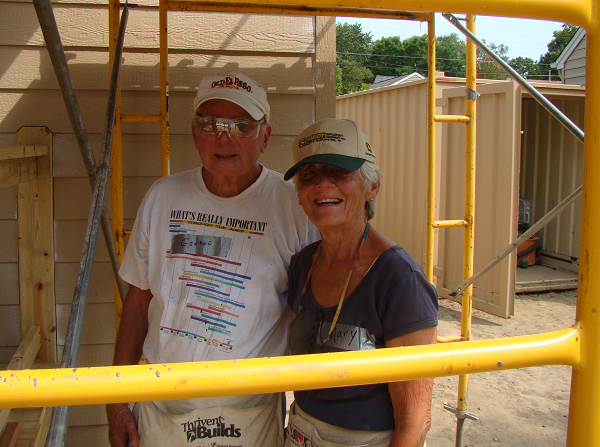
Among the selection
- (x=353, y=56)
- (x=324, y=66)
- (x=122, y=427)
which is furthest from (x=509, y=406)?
(x=353, y=56)

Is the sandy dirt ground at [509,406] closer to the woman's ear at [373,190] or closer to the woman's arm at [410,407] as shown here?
the woman's arm at [410,407]

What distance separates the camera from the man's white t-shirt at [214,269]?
1574 mm

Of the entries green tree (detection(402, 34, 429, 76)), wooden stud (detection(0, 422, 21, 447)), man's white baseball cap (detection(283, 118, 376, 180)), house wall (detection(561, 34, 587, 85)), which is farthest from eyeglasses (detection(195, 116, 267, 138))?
green tree (detection(402, 34, 429, 76))

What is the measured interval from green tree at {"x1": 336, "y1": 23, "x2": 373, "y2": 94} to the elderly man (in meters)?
36.2

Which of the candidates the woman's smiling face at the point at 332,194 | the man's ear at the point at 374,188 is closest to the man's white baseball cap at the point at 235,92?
the woman's smiling face at the point at 332,194

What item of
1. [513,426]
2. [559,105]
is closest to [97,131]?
[513,426]

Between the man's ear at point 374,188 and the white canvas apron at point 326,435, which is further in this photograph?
the man's ear at point 374,188

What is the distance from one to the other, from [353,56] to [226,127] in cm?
5550

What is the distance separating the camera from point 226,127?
168 cm

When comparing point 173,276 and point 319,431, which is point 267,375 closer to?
point 319,431

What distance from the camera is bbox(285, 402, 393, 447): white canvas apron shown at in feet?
4.32

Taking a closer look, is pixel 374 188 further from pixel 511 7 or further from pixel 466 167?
pixel 466 167

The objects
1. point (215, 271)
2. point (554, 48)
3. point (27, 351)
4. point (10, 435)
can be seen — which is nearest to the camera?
point (215, 271)

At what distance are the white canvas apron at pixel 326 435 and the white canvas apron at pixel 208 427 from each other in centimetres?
16
